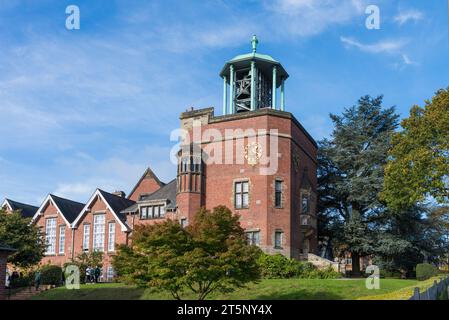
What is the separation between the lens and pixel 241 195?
43.9 metres

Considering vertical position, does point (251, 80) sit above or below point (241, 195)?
above

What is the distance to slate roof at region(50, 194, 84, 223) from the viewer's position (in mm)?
55938

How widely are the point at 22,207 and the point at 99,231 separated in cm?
1238

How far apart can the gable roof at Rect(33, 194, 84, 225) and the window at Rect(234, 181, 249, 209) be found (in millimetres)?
19902

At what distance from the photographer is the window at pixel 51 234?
181 ft

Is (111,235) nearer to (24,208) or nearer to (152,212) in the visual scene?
(152,212)

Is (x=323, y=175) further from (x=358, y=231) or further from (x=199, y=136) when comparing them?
(x=199, y=136)

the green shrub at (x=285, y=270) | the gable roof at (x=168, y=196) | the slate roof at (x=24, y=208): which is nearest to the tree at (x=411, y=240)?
the green shrub at (x=285, y=270)

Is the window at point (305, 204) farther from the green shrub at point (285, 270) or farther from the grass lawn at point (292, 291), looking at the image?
the grass lawn at point (292, 291)

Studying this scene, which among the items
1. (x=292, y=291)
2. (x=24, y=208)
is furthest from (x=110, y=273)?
(x=292, y=291)

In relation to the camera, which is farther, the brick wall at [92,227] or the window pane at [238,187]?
the brick wall at [92,227]

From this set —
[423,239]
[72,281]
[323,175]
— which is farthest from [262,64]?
[72,281]

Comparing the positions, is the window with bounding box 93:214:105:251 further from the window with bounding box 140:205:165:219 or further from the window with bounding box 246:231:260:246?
the window with bounding box 246:231:260:246

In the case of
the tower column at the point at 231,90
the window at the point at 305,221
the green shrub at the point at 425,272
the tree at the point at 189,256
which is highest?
the tower column at the point at 231,90
